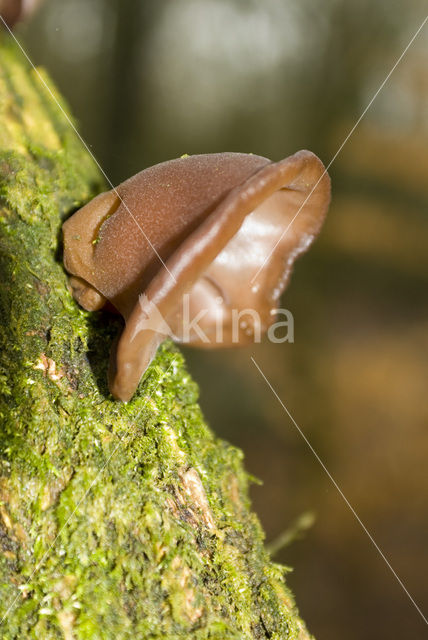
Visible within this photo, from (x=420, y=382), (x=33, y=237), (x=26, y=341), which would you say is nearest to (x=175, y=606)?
(x=26, y=341)

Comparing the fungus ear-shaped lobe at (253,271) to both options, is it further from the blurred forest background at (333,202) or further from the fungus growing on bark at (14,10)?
the blurred forest background at (333,202)

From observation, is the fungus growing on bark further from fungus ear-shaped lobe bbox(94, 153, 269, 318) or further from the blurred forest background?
the blurred forest background

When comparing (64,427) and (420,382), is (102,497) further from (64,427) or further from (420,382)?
(420,382)

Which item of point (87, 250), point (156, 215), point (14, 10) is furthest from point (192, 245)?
point (14, 10)

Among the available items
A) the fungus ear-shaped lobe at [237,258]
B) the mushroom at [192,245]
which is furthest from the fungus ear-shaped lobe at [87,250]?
the fungus ear-shaped lobe at [237,258]

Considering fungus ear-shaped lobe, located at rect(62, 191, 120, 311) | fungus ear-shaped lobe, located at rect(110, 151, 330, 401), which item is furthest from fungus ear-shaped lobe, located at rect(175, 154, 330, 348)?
fungus ear-shaped lobe, located at rect(62, 191, 120, 311)

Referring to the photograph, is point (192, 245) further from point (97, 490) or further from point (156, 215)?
point (97, 490)
